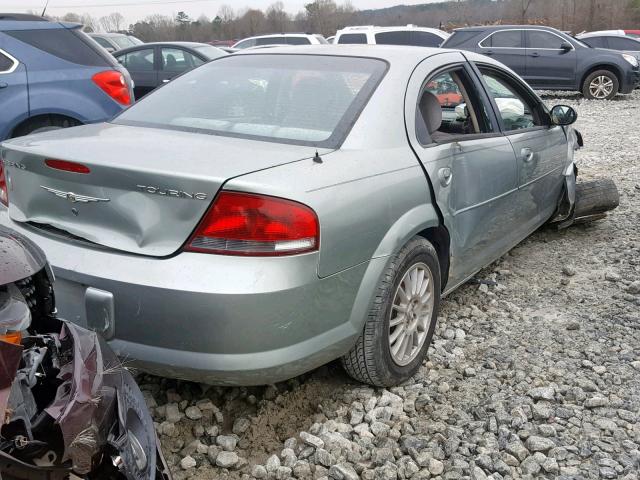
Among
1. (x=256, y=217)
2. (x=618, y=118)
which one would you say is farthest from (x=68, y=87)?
(x=618, y=118)

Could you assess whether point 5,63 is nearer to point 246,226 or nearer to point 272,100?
point 272,100

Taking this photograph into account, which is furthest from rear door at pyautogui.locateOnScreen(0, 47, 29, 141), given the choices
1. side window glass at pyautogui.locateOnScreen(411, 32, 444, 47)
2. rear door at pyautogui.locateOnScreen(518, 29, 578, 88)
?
side window glass at pyautogui.locateOnScreen(411, 32, 444, 47)

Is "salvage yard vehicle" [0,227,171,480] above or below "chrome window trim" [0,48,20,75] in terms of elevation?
below

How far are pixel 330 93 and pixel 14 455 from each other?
210cm

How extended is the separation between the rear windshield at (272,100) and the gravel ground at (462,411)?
1144 mm

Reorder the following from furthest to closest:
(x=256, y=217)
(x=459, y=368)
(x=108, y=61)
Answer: (x=108, y=61)
(x=459, y=368)
(x=256, y=217)

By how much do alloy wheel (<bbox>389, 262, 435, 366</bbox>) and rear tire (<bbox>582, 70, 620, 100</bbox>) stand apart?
14.0 metres

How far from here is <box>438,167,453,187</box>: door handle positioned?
308 centimetres

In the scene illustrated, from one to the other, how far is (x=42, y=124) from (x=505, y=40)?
1254 centimetres

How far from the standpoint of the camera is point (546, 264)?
4.71 meters

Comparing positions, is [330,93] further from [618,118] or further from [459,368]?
[618,118]

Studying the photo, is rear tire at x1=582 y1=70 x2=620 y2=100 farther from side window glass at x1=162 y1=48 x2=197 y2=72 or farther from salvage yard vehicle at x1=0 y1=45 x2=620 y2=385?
salvage yard vehicle at x1=0 y1=45 x2=620 y2=385

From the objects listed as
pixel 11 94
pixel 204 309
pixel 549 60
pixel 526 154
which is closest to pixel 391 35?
pixel 549 60

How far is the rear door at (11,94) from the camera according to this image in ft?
17.1
